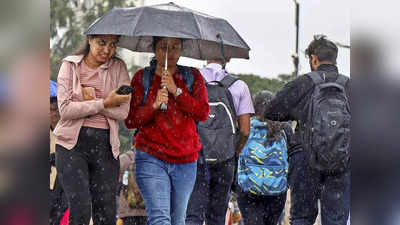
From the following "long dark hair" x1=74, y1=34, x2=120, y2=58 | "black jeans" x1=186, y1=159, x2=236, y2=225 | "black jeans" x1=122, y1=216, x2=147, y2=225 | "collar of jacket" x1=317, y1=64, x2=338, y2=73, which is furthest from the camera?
"black jeans" x1=122, y1=216, x2=147, y2=225

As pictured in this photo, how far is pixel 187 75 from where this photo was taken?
5.54 metres

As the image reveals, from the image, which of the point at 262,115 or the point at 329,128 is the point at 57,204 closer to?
the point at 262,115

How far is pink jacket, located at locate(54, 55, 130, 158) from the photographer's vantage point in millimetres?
5184

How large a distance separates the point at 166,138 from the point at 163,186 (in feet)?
1.16

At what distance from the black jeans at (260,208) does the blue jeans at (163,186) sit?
214 cm

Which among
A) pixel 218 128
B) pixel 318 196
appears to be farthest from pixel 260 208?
pixel 218 128

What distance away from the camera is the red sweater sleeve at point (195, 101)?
17.4ft

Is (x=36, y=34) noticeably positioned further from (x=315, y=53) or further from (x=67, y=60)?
(x=315, y=53)

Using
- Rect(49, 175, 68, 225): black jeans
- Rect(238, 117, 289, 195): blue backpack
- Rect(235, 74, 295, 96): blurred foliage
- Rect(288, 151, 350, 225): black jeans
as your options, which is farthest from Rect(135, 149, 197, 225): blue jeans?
Rect(235, 74, 295, 96): blurred foliage

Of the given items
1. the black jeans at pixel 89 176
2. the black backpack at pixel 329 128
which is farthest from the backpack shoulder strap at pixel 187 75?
the black backpack at pixel 329 128

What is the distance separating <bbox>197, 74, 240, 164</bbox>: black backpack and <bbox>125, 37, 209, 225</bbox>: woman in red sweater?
3.42ft

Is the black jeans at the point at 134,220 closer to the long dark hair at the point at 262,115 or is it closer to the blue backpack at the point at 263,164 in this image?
the blue backpack at the point at 263,164

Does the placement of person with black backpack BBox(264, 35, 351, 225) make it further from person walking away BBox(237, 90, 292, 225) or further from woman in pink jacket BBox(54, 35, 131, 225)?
woman in pink jacket BBox(54, 35, 131, 225)

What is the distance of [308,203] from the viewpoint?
248 inches
